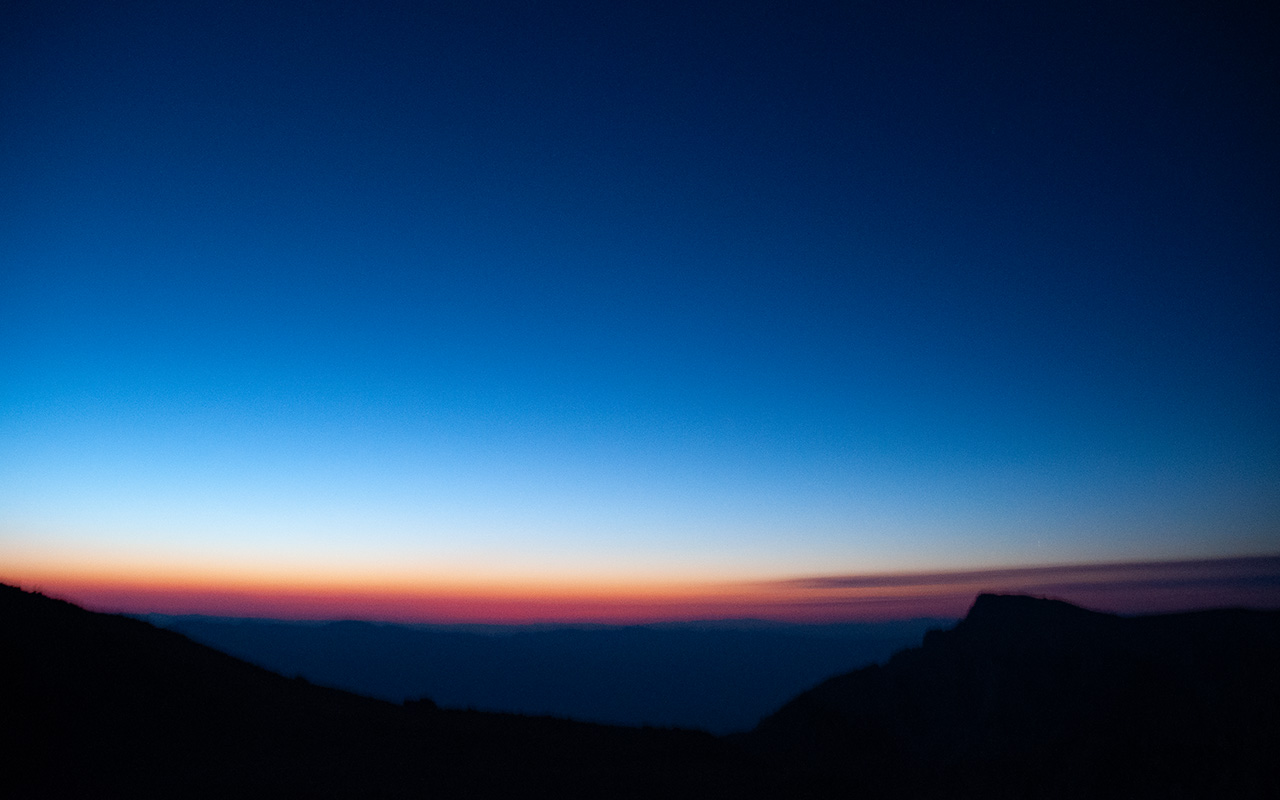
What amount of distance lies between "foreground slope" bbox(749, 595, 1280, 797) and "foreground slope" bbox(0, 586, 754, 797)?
931 inches

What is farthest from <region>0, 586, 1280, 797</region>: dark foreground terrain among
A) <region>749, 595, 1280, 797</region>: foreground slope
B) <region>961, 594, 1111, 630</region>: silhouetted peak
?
<region>961, 594, 1111, 630</region>: silhouetted peak

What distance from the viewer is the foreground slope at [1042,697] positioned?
116ft

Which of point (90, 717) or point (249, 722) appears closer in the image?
point (90, 717)

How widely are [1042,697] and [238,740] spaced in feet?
305

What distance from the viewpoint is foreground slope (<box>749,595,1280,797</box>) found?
116ft

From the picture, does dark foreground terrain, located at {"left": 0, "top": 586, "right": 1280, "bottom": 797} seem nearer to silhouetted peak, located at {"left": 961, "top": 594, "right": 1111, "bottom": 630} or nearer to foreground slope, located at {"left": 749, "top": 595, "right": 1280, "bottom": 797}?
foreground slope, located at {"left": 749, "top": 595, "right": 1280, "bottom": 797}

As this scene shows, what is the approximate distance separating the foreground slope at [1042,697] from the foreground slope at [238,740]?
23.6 meters

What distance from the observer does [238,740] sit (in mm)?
16062

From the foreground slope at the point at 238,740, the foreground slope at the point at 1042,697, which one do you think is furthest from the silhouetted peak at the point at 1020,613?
the foreground slope at the point at 238,740

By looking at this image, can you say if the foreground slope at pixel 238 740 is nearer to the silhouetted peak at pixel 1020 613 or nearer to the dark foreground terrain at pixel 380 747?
the dark foreground terrain at pixel 380 747

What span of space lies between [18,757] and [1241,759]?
135ft

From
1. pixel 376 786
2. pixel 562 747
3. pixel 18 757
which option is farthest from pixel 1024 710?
pixel 18 757

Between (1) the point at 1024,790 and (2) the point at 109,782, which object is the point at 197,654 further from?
(1) the point at 1024,790

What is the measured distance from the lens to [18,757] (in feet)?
41.5
